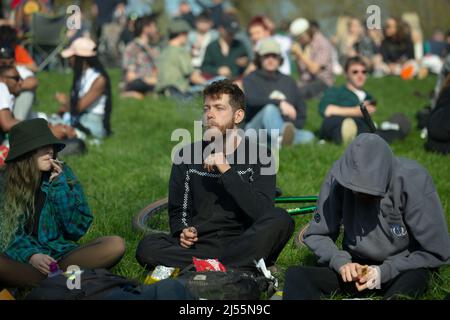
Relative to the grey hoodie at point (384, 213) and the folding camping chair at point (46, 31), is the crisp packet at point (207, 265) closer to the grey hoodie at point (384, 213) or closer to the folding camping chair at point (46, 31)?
the grey hoodie at point (384, 213)

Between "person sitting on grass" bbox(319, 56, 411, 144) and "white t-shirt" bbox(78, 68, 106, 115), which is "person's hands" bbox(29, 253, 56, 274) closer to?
"white t-shirt" bbox(78, 68, 106, 115)

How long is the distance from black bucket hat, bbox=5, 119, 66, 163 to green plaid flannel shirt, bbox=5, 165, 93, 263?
0.91 ft

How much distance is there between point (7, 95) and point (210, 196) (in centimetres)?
396

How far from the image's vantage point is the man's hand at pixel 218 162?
5.52m

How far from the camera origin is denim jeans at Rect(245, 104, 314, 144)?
33.6ft

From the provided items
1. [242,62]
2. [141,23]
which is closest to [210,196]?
[242,62]

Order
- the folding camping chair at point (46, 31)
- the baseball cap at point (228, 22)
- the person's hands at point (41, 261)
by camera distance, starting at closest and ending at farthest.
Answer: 1. the person's hands at point (41, 261)
2. the folding camping chair at point (46, 31)
3. the baseball cap at point (228, 22)

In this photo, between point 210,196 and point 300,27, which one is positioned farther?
point 300,27

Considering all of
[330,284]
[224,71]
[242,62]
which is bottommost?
[330,284]

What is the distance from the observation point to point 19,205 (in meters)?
5.55

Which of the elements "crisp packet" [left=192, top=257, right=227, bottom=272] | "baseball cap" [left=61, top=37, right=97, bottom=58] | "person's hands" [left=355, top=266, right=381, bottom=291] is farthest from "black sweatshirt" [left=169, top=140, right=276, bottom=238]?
"baseball cap" [left=61, top=37, right=97, bottom=58]

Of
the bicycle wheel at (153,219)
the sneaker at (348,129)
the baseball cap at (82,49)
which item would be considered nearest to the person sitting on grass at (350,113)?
the sneaker at (348,129)

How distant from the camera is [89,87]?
10781mm

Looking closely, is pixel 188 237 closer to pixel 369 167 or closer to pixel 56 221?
pixel 56 221
